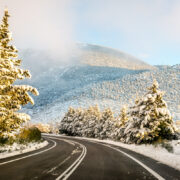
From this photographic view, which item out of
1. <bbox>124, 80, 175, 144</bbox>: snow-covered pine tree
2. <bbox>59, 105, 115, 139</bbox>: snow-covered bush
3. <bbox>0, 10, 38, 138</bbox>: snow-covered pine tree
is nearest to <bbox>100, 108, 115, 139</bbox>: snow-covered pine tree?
<bbox>59, 105, 115, 139</bbox>: snow-covered bush

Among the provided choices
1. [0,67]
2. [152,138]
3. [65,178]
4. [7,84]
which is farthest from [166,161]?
[0,67]

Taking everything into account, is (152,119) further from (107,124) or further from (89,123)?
(89,123)

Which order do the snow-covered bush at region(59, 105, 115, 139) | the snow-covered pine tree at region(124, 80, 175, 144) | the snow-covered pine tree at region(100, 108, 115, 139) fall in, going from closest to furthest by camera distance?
the snow-covered pine tree at region(124, 80, 175, 144) < the snow-covered pine tree at region(100, 108, 115, 139) < the snow-covered bush at region(59, 105, 115, 139)

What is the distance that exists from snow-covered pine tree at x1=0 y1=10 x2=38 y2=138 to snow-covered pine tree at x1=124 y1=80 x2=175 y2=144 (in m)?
12.4

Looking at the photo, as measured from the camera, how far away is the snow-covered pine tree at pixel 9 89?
12.9 meters

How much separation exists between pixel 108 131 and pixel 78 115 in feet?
56.4

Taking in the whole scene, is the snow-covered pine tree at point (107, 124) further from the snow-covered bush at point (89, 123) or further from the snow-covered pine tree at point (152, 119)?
the snow-covered pine tree at point (152, 119)

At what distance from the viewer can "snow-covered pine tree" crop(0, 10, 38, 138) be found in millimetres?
12910

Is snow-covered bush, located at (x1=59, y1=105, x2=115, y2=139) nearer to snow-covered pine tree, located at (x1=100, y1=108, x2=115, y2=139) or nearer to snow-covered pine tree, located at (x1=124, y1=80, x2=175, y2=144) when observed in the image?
snow-covered pine tree, located at (x1=100, y1=108, x2=115, y2=139)

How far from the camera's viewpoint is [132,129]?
23.4m

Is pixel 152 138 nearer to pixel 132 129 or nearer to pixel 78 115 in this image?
pixel 132 129

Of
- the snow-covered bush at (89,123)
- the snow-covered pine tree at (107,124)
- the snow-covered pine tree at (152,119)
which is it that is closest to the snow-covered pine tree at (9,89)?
the snow-covered pine tree at (152,119)

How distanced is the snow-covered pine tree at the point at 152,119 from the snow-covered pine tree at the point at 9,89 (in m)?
12.4

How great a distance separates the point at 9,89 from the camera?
1317 cm
